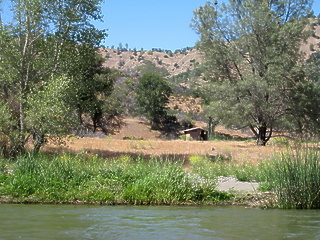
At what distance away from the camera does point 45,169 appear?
1278cm

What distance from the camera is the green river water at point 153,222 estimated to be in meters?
7.58

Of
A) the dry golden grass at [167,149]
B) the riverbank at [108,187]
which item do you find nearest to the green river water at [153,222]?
the riverbank at [108,187]

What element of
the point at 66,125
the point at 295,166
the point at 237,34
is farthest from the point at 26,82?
the point at 237,34

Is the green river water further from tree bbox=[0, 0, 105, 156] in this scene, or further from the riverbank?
tree bbox=[0, 0, 105, 156]

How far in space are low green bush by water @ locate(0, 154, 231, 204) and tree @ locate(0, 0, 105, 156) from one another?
21.9 ft

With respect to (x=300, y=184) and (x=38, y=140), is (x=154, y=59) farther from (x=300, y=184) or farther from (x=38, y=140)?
(x=300, y=184)

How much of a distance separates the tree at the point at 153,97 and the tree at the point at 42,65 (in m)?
40.9

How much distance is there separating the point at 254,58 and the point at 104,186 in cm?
2245

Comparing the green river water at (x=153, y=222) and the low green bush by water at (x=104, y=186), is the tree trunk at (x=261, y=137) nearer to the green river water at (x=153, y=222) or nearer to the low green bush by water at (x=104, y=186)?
the low green bush by water at (x=104, y=186)

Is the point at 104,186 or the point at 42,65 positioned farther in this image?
the point at 42,65

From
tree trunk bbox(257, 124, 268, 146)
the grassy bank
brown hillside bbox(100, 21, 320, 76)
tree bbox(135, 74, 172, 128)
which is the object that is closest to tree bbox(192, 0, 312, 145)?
tree trunk bbox(257, 124, 268, 146)

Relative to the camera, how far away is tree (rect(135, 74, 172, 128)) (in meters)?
64.6

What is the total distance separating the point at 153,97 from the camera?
216 feet

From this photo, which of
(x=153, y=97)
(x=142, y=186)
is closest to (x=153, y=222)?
(x=142, y=186)
